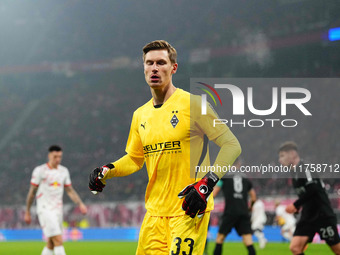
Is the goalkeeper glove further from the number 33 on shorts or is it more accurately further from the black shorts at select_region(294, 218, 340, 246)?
the black shorts at select_region(294, 218, 340, 246)

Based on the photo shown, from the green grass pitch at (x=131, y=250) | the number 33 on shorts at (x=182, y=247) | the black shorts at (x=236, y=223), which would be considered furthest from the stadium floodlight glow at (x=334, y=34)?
the number 33 on shorts at (x=182, y=247)

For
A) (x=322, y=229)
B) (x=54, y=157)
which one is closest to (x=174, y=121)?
(x=322, y=229)

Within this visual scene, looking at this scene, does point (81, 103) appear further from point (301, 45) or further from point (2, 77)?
point (301, 45)

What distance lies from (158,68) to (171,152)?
0.65 metres

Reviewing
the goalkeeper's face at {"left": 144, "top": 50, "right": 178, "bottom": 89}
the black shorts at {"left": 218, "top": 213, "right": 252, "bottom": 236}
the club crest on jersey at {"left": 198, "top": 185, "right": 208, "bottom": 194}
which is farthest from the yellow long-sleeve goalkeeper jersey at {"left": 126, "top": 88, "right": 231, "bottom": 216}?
the black shorts at {"left": 218, "top": 213, "right": 252, "bottom": 236}

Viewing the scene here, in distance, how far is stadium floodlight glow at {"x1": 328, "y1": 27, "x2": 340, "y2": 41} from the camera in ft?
104

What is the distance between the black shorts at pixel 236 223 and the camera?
33.1ft

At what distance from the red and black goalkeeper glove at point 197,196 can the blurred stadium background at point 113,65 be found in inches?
842

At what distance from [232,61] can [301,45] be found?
5.54 m

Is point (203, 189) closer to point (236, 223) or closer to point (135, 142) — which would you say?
point (135, 142)

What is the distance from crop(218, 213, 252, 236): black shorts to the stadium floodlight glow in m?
24.5

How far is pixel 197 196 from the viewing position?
336cm

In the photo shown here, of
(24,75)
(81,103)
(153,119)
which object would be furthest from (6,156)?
(153,119)

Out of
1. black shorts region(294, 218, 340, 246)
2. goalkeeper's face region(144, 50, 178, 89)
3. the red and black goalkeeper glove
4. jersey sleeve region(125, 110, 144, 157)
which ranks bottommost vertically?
black shorts region(294, 218, 340, 246)
